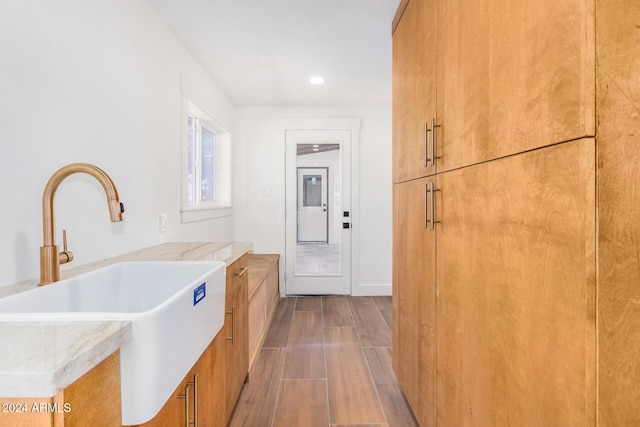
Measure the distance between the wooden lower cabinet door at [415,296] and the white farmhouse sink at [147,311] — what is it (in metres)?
0.89

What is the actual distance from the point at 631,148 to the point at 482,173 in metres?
0.41

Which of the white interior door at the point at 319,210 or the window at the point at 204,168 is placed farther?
the white interior door at the point at 319,210

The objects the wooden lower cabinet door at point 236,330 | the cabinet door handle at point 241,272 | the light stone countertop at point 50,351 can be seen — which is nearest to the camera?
the light stone countertop at point 50,351

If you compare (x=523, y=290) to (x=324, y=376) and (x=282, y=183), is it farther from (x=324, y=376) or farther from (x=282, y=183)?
(x=282, y=183)

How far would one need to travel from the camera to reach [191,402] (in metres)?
1.15

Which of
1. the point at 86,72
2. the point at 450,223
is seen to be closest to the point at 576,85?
the point at 450,223

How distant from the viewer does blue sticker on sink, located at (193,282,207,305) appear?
3.37 feet

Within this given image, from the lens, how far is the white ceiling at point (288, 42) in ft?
6.78

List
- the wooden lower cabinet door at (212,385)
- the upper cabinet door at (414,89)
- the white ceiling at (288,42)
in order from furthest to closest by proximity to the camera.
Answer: the white ceiling at (288,42) → the upper cabinet door at (414,89) → the wooden lower cabinet door at (212,385)

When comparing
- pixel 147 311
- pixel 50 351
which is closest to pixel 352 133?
pixel 147 311

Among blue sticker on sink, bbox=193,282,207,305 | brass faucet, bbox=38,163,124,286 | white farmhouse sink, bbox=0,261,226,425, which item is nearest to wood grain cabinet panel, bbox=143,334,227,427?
white farmhouse sink, bbox=0,261,226,425

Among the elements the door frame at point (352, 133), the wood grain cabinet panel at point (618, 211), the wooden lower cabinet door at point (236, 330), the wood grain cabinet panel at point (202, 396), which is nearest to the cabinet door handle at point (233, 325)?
the wooden lower cabinet door at point (236, 330)

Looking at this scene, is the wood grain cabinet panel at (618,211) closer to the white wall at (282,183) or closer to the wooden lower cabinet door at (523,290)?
the wooden lower cabinet door at (523,290)

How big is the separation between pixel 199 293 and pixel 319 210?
309 cm
